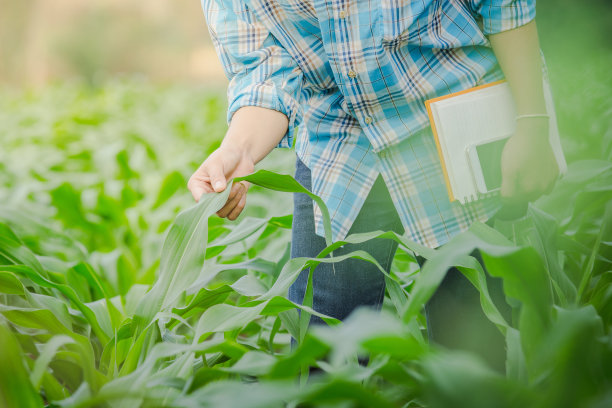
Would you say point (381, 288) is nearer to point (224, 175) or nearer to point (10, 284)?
point (224, 175)

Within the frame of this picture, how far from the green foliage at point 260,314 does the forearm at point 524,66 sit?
0.19 meters

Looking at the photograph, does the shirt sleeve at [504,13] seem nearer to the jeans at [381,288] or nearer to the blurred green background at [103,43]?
the jeans at [381,288]

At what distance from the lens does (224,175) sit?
0.84 metres

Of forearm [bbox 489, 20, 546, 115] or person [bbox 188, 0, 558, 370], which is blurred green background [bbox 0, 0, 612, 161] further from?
forearm [bbox 489, 20, 546, 115]

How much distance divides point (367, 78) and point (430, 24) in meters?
0.13

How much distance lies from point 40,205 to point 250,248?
96 centimetres

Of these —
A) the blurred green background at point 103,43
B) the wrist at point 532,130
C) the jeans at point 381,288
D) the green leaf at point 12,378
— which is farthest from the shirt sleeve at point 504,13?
the blurred green background at point 103,43

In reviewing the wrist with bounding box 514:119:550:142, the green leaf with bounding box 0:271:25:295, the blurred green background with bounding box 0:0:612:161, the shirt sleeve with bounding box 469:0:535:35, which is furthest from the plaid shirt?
the blurred green background with bounding box 0:0:612:161

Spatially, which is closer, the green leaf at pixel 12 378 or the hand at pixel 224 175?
the green leaf at pixel 12 378

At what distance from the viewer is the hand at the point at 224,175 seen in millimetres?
815

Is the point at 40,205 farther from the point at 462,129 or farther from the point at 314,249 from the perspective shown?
the point at 462,129

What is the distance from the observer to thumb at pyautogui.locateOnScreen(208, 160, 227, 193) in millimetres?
798

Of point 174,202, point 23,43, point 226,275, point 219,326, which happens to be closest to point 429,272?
point 219,326

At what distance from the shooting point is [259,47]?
38.1 inches
